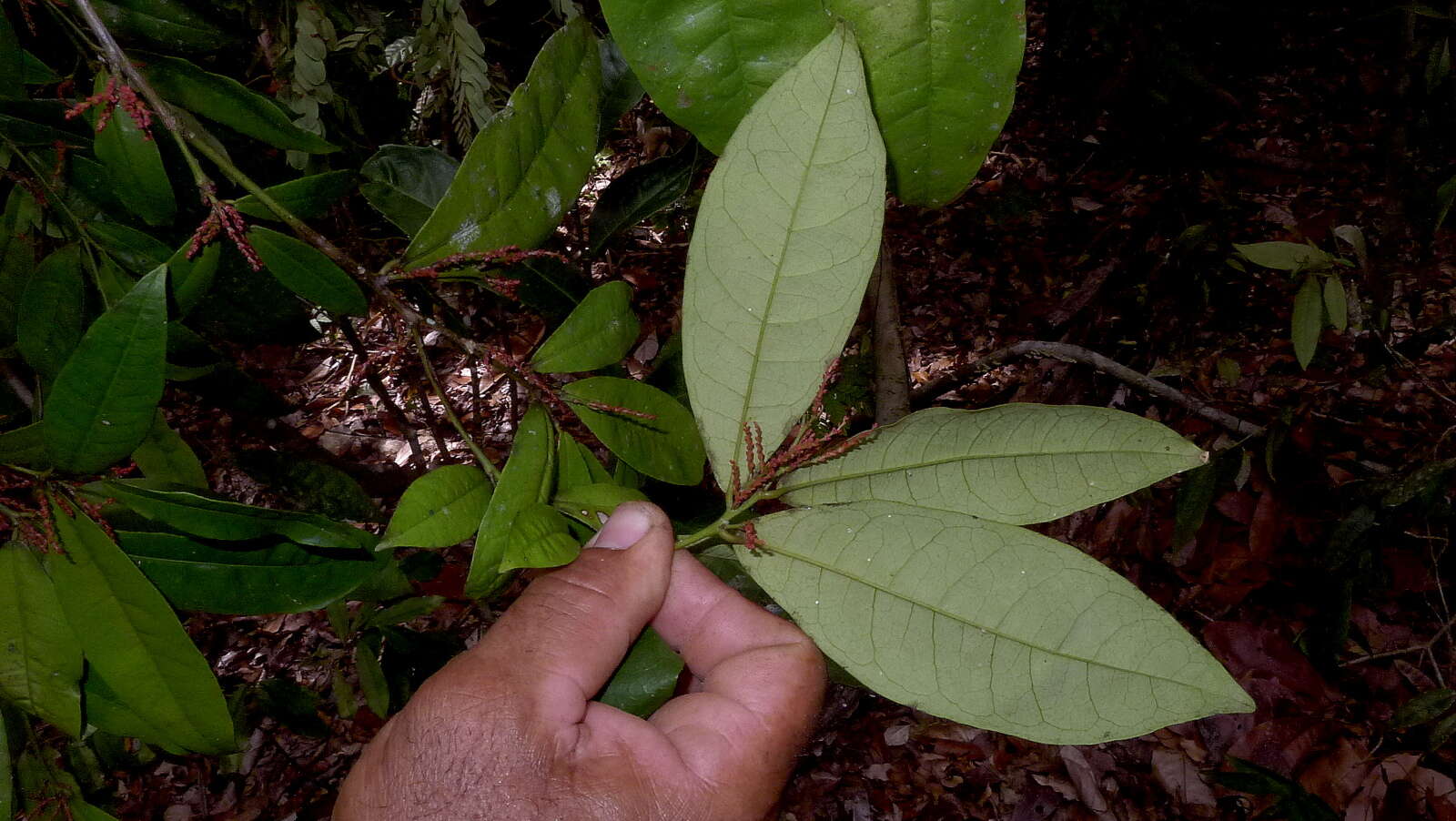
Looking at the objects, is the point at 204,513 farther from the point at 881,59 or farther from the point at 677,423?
the point at 881,59

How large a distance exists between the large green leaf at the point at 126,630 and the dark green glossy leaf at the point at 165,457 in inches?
13.0

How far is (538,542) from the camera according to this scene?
2.01ft

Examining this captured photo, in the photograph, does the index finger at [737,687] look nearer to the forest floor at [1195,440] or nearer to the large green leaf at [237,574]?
the large green leaf at [237,574]

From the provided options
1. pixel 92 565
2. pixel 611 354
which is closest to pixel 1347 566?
pixel 611 354

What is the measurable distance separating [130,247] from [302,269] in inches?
13.7

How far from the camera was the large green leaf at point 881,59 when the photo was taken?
20.1 inches

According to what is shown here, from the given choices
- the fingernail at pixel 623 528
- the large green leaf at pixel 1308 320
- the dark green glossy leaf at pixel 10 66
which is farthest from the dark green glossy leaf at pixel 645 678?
the large green leaf at pixel 1308 320

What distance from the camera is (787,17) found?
535 millimetres

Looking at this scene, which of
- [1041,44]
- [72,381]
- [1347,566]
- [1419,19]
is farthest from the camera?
[1041,44]

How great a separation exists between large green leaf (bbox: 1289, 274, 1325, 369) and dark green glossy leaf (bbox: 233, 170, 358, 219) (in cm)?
178

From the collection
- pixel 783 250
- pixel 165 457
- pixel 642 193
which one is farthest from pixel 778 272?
pixel 165 457

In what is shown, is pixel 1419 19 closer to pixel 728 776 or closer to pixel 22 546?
pixel 728 776

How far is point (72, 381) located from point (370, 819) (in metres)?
0.45

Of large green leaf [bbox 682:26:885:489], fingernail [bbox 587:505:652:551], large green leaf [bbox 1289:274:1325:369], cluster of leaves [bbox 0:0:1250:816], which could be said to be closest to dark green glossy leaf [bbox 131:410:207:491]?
cluster of leaves [bbox 0:0:1250:816]
